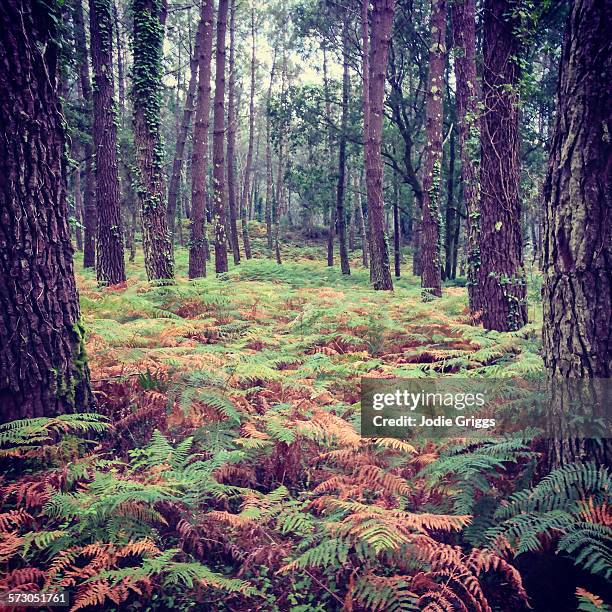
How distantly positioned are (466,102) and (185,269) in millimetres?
14057

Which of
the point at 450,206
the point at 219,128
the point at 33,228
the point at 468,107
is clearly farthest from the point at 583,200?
the point at 450,206

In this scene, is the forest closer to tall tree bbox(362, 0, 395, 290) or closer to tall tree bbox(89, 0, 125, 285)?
tall tree bbox(89, 0, 125, 285)

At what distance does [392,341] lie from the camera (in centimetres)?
623

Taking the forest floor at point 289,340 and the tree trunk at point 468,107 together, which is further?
the tree trunk at point 468,107

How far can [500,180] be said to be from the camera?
6.16 m

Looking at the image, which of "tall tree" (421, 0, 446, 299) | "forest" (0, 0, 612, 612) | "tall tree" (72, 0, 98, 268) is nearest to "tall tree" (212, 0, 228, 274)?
"tall tree" (72, 0, 98, 268)

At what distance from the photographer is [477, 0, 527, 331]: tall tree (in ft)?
19.4

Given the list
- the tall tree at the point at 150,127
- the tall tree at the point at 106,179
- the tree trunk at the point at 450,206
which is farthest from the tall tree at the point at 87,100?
the tree trunk at the point at 450,206

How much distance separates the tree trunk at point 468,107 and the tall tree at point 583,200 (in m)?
3.83

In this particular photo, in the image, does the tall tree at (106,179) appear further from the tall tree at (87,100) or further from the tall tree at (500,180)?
the tall tree at (500,180)

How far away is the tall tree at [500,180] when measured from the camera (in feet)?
19.4

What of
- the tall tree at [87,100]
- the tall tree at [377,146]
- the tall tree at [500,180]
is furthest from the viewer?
the tall tree at [87,100]

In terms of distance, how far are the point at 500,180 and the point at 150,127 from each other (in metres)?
6.54

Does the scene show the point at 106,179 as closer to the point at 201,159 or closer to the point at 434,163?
the point at 201,159
